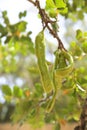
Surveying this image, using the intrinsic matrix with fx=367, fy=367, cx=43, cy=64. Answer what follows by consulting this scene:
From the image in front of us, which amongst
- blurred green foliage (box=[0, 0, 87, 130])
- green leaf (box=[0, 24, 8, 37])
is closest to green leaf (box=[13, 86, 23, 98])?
blurred green foliage (box=[0, 0, 87, 130])

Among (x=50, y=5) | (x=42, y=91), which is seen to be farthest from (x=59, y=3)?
(x=42, y=91)

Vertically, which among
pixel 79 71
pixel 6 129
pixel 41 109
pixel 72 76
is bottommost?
pixel 6 129

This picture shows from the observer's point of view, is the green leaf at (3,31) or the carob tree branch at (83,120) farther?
the green leaf at (3,31)

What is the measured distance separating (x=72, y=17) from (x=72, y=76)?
2.40 feet

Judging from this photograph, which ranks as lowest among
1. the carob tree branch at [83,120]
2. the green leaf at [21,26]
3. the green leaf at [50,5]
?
the carob tree branch at [83,120]

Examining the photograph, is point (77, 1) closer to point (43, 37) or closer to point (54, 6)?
point (54, 6)

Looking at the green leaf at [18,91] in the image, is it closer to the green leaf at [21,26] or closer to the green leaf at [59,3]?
the green leaf at [21,26]

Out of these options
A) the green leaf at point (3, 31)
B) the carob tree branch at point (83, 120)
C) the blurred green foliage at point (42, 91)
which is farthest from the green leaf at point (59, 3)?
the green leaf at point (3, 31)

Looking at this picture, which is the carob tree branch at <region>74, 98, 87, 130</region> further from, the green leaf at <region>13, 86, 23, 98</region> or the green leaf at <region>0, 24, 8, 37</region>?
the green leaf at <region>0, 24, 8, 37</region>

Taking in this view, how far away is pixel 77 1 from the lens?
1491 mm

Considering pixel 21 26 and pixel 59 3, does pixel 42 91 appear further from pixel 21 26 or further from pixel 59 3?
pixel 59 3

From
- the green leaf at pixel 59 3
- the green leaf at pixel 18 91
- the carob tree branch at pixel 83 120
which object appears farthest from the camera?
the green leaf at pixel 18 91

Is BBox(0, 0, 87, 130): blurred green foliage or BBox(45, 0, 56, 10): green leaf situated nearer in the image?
BBox(45, 0, 56, 10): green leaf

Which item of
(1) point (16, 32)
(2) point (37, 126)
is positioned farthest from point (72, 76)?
(1) point (16, 32)
